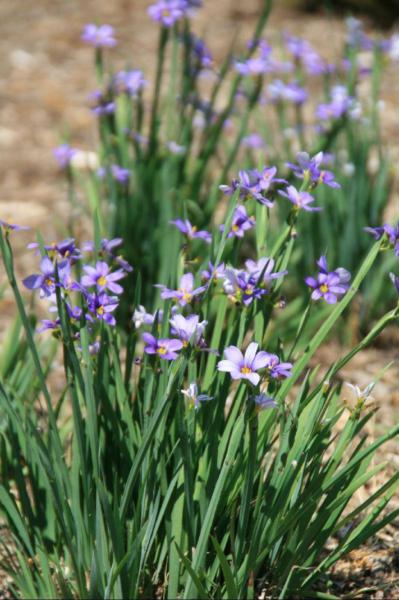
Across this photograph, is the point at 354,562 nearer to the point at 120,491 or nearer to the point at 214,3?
the point at 120,491

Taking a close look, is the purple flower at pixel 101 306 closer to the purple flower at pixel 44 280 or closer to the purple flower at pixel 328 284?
the purple flower at pixel 44 280

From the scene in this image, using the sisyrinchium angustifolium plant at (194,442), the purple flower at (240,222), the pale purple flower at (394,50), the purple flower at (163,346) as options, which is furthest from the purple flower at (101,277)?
the pale purple flower at (394,50)

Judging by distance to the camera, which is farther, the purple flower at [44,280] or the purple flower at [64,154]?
the purple flower at [64,154]

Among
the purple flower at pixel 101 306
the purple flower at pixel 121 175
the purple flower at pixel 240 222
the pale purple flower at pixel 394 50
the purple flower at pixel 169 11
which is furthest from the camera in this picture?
the pale purple flower at pixel 394 50

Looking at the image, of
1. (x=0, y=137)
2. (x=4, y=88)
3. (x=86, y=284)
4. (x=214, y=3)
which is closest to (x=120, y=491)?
(x=86, y=284)

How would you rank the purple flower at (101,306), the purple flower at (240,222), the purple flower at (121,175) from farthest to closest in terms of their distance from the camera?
the purple flower at (121,175)
the purple flower at (240,222)
the purple flower at (101,306)

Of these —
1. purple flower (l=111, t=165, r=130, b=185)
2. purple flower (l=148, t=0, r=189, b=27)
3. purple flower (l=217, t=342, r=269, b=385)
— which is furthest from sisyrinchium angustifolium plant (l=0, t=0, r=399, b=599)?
purple flower (l=148, t=0, r=189, b=27)

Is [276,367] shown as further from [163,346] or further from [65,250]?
[65,250]

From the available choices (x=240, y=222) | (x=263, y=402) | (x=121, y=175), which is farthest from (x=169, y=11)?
(x=263, y=402)
